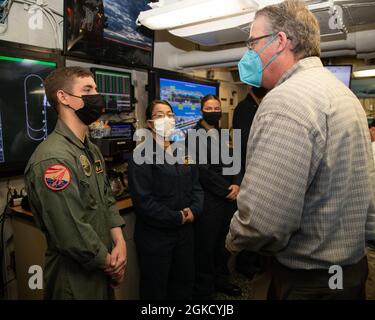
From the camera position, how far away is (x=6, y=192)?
2.12 m

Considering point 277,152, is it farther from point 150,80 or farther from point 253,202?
point 150,80

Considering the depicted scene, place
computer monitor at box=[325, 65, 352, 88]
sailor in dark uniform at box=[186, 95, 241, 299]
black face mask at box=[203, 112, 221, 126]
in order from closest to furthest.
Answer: sailor in dark uniform at box=[186, 95, 241, 299], black face mask at box=[203, 112, 221, 126], computer monitor at box=[325, 65, 352, 88]

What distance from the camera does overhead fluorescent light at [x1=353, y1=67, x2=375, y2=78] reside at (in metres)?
4.00

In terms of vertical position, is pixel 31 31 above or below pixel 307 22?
above

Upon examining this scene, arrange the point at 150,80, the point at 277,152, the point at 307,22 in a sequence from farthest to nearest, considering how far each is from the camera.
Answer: the point at 150,80 → the point at 307,22 → the point at 277,152

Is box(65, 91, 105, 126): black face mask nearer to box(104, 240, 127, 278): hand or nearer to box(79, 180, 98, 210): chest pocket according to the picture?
box(79, 180, 98, 210): chest pocket

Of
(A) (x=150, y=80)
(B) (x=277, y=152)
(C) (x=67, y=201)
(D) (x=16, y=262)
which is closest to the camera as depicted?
(B) (x=277, y=152)

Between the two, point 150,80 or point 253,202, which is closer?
point 253,202

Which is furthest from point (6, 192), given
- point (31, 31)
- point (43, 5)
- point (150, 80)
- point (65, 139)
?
point (150, 80)

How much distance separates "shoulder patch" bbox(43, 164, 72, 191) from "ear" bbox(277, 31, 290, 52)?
3.36ft

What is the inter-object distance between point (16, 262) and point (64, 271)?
1.00 metres

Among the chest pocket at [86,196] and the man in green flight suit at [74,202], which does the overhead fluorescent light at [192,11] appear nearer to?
the man in green flight suit at [74,202]

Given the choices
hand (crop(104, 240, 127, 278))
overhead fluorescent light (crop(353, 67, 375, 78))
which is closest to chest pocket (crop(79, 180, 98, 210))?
hand (crop(104, 240, 127, 278))

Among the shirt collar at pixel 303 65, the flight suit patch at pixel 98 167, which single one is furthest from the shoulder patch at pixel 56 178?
the shirt collar at pixel 303 65
